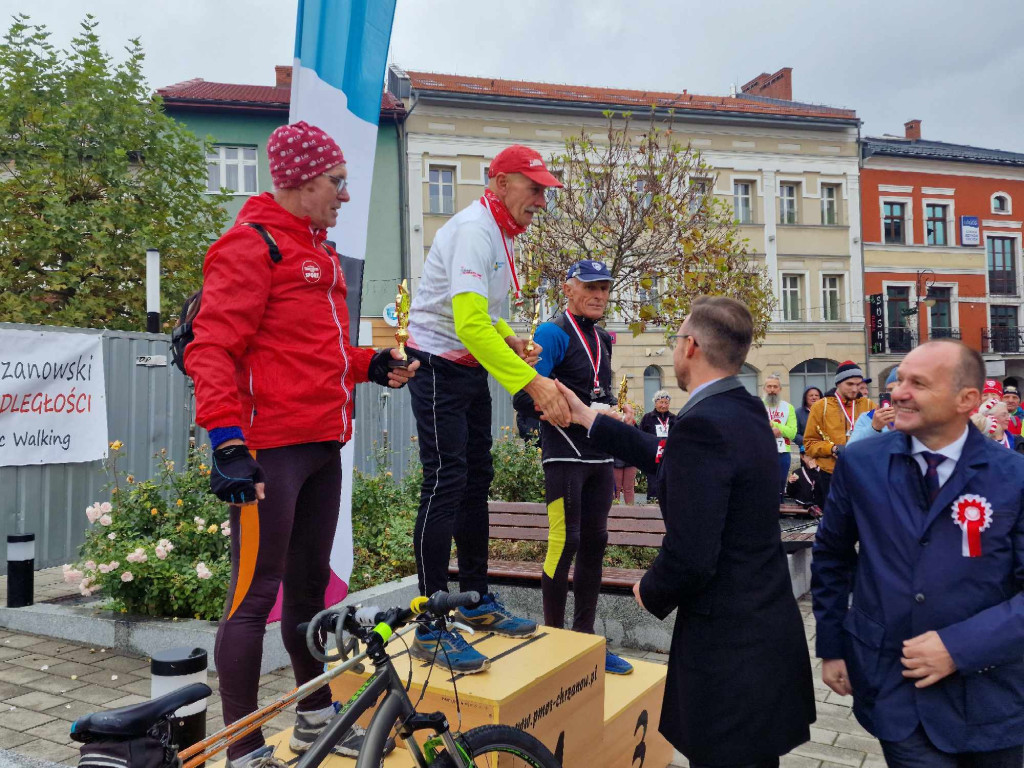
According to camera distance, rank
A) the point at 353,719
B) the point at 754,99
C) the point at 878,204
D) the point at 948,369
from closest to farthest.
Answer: the point at 353,719 → the point at 948,369 → the point at 878,204 → the point at 754,99

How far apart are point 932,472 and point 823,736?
2.48 metres

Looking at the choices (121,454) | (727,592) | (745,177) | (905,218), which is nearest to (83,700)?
(727,592)

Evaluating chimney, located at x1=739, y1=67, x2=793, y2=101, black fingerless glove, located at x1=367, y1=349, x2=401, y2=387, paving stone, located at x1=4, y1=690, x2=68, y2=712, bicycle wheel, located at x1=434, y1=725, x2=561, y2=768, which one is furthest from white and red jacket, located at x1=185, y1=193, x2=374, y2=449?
chimney, located at x1=739, y1=67, x2=793, y2=101

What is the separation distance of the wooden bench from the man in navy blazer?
3296 mm

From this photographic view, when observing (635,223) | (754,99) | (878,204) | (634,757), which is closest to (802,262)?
(878,204)

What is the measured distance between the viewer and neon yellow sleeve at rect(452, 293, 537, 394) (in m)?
3.36

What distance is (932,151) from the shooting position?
132 ft

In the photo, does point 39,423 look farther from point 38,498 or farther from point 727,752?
point 727,752

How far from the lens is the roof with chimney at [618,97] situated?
Result: 104ft

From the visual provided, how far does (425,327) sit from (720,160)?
32.6 meters

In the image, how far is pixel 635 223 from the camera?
1421cm

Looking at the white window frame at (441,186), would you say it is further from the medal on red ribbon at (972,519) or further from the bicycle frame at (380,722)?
the medal on red ribbon at (972,519)

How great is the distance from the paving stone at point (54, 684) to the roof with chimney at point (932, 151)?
123 ft

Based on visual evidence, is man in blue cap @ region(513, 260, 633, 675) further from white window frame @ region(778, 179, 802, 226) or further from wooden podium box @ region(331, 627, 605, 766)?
white window frame @ region(778, 179, 802, 226)
